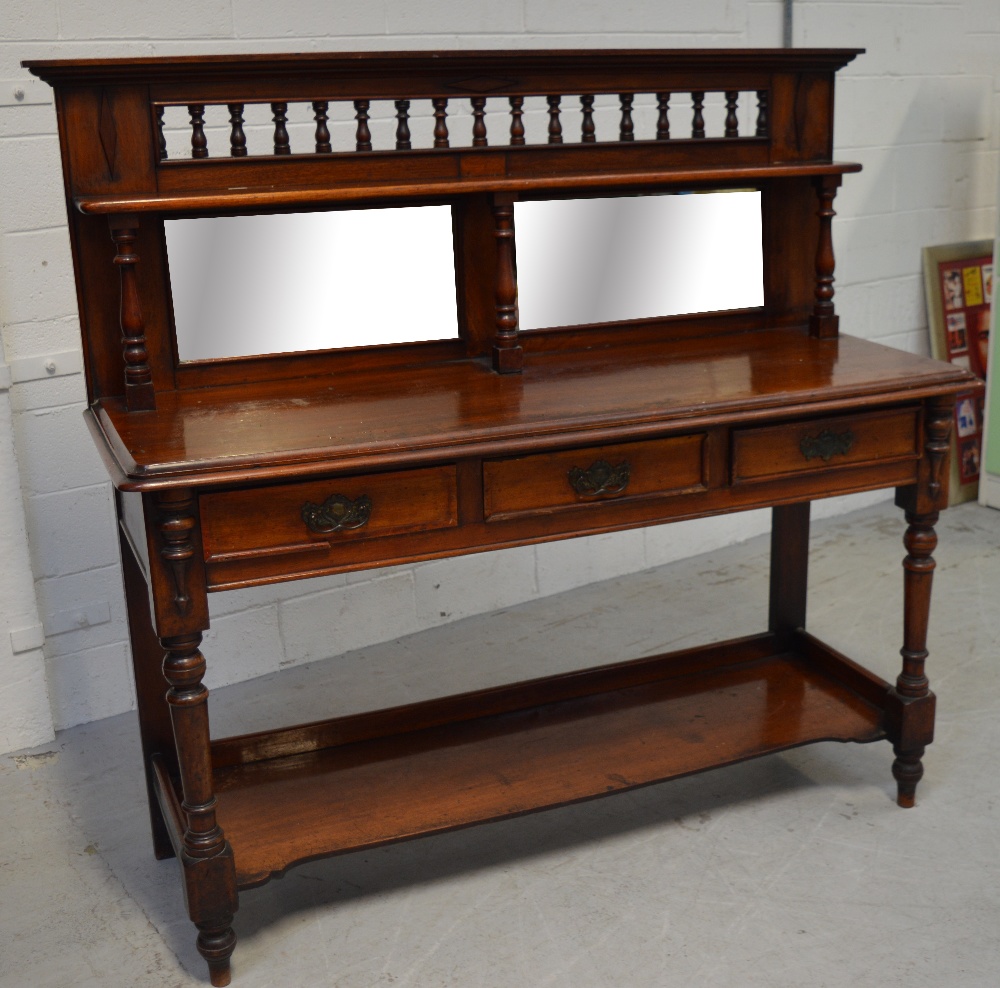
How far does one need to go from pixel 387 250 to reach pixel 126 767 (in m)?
1.34

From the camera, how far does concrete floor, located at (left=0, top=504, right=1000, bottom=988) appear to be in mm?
2162

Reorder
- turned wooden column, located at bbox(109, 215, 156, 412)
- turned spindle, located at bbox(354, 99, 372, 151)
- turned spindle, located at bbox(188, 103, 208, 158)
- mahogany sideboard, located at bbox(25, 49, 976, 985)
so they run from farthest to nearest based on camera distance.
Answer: turned spindle, located at bbox(354, 99, 372, 151) → turned spindle, located at bbox(188, 103, 208, 158) → turned wooden column, located at bbox(109, 215, 156, 412) → mahogany sideboard, located at bbox(25, 49, 976, 985)

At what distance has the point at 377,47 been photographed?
3145mm

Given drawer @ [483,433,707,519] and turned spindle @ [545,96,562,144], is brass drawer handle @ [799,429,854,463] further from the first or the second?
turned spindle @ [545,96,562,144]

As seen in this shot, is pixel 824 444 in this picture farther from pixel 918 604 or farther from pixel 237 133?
pixel 237 133

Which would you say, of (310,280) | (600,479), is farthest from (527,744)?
(310,280)

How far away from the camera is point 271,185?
2.32 metres

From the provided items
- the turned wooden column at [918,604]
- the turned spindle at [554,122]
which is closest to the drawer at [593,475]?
the turned wooden column at [918,604]

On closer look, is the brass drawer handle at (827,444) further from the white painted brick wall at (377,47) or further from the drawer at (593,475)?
the white painted brick wall at (377,47)

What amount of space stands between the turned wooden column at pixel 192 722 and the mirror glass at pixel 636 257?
0.95m

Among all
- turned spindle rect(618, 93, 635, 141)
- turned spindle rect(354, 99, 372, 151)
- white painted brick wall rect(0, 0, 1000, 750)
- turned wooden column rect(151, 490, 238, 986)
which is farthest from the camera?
white painted brick wall rect(0, 0, 1000, 750)

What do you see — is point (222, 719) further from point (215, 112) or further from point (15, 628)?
point (215, 112)

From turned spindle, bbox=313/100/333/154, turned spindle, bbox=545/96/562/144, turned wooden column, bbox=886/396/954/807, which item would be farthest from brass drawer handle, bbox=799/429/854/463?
turned spindle, bbox=313/100/333/154

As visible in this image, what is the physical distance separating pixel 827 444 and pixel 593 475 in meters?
0.48
